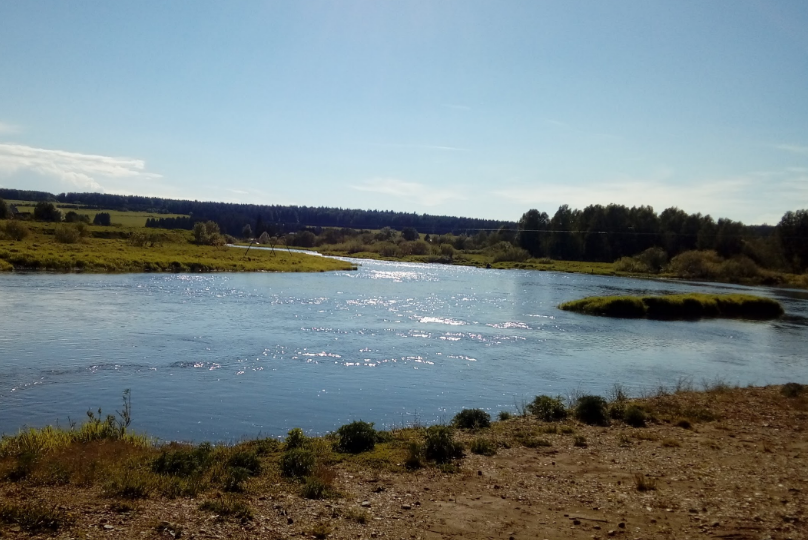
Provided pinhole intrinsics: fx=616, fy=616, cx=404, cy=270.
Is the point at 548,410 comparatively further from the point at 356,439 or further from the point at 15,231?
the point at 15,231

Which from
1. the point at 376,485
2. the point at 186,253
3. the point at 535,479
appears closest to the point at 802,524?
the point at 535,479

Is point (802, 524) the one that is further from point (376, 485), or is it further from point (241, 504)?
point (241, 504)

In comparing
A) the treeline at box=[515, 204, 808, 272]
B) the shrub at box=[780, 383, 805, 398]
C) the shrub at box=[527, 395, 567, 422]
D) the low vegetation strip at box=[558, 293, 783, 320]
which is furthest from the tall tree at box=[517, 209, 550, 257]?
the shrub at box=[527, 395, 567, 422]

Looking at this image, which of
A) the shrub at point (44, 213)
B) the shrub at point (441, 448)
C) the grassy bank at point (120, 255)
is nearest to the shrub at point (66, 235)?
the grassy bank at point (120, 255)

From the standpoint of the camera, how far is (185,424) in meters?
17.0

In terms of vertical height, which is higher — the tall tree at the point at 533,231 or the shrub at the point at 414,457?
the tall tree at the point at 533,231

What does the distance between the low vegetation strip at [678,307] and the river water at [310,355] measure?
366cm

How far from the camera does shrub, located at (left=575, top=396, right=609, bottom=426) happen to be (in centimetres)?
1688

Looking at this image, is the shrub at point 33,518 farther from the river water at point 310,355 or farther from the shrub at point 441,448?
the river water at point 310,355

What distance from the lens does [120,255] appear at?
7338 centimetres

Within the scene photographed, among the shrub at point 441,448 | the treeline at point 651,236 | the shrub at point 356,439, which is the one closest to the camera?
the shrub at point 441,448

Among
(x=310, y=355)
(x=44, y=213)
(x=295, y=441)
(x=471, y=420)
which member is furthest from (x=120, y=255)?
(x=295, y=441)

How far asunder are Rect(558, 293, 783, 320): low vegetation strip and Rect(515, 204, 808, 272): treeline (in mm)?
55640

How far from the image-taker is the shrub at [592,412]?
55.4 ft
